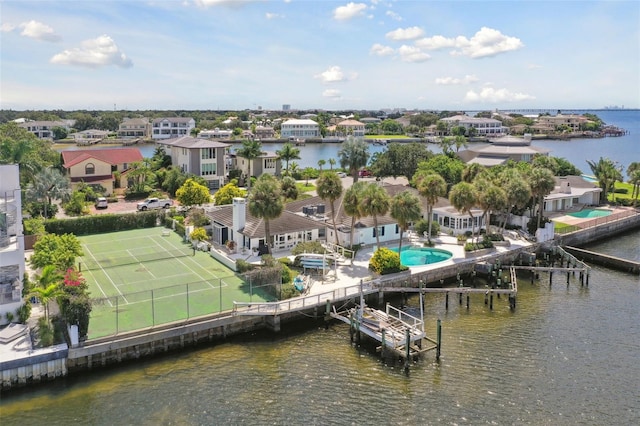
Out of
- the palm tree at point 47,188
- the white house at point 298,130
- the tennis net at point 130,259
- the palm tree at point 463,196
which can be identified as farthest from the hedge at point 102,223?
the white house at point 298,130

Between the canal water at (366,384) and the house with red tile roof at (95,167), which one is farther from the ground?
the house with red tile roof at (95,167)

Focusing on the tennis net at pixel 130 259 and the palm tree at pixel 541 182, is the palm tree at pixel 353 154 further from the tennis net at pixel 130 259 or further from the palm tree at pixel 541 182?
the tennis net at pixel 130 259

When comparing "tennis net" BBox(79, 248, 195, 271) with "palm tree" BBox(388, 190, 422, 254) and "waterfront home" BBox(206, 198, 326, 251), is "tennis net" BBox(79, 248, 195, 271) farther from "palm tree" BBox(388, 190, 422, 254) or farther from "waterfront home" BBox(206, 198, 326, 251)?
"palm tree" BBox(388, 190, 422, 254)

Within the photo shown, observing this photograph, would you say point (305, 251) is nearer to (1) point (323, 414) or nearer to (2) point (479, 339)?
(2) point (479, 339)

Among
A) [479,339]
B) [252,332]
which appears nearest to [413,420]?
[479,339]

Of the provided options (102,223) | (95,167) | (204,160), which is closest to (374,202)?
(102,223)

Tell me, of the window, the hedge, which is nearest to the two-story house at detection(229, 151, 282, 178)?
the window
